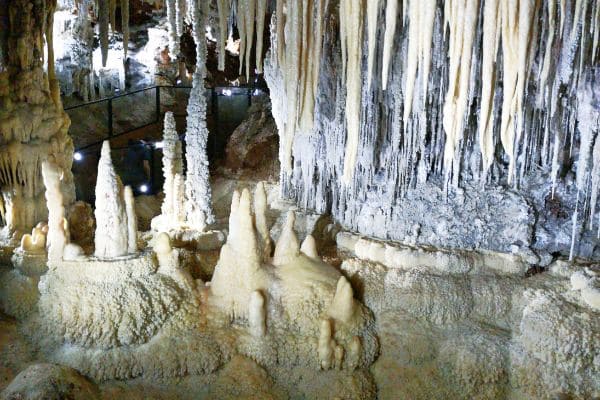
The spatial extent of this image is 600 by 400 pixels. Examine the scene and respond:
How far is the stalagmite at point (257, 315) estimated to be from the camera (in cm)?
556

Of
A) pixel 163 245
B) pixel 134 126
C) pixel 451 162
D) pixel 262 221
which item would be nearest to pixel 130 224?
pixel 163 245

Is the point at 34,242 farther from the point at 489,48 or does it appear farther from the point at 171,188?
the point at 489,48

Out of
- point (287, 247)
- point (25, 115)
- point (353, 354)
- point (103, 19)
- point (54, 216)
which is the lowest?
point (353, 354)

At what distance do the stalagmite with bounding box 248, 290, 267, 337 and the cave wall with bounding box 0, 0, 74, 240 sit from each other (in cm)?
313

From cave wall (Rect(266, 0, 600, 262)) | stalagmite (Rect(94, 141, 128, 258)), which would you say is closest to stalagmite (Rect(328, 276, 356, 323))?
cave wall (Rect(266, 0, 600, 262))

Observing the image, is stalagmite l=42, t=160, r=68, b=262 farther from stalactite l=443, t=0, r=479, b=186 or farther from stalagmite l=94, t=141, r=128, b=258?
stalactite l=443, t=0, r=479, b=186

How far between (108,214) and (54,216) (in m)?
0.65

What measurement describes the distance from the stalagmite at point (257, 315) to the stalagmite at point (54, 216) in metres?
→ 2.11

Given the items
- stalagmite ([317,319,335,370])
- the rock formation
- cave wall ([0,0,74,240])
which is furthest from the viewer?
the rock formation

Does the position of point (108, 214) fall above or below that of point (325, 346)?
above

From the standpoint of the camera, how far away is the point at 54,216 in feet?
19.0

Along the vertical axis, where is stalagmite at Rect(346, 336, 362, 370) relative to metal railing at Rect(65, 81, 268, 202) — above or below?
below

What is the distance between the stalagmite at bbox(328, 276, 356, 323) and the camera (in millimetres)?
5672

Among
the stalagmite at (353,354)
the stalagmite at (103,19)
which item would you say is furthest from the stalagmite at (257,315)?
the stalagmite at (103,19)
